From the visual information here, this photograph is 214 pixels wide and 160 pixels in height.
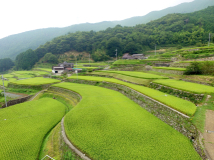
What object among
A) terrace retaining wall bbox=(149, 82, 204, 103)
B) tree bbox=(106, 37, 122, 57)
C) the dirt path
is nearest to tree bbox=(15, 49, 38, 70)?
tree bbox=(106, 37, 122, 57)

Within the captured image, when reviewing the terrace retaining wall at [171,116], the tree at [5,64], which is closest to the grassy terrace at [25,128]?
the terrace retaining wall at [171,116]

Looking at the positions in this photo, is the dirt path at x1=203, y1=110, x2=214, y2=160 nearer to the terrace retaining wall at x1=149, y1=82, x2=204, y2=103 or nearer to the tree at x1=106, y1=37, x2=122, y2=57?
the terrace retaining wall at x1=149, y1=82, x2=204, y2=103

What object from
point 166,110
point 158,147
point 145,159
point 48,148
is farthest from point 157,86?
point 48,148

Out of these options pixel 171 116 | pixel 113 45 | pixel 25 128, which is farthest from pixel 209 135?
pixel 113 45

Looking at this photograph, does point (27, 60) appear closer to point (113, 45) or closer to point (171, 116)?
point (113, 45)

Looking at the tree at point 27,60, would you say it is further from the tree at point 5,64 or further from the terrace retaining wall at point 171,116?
the terrace retaining wall at point 171,116

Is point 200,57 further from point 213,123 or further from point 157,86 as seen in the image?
point 213,123
